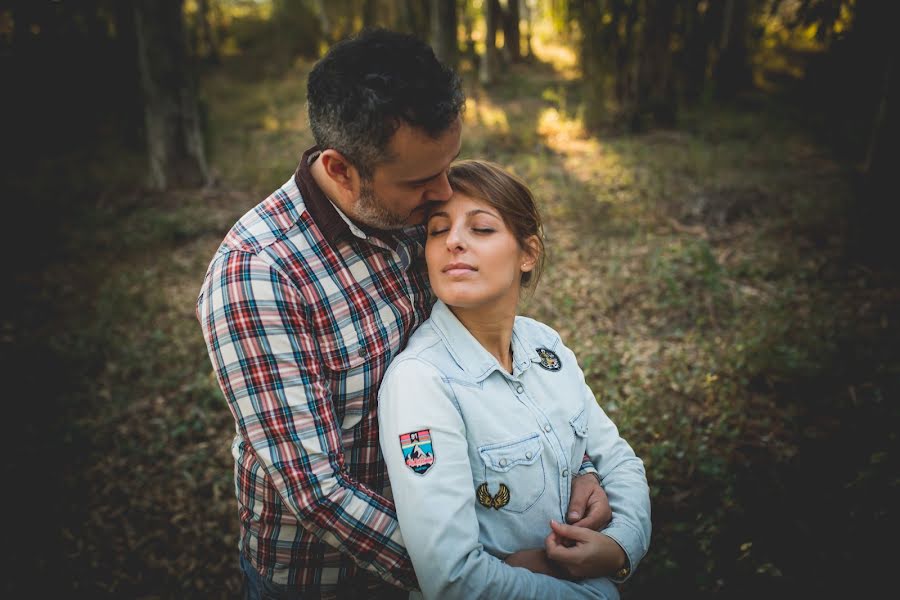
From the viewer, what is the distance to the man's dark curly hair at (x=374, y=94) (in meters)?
1.52

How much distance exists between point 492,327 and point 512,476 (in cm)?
50

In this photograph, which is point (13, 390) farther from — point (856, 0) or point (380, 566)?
point (856, 0)

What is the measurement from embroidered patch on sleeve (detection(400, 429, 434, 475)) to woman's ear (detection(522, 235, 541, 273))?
802 millimetres

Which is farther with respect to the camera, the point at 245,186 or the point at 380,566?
the point at 245,186

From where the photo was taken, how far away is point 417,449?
56.1 inches

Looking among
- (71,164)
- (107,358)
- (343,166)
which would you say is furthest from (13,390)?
(71,164)

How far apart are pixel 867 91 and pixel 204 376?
35.0 ft

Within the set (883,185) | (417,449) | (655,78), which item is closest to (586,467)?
(417,449)

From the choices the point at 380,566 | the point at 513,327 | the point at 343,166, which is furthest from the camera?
the point at 513,327

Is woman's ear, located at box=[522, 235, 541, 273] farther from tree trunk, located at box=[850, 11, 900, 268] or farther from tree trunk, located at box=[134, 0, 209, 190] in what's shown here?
tree trunk, located at box=[134, 0, 209, 190]

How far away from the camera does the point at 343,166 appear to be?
1592 millimetres

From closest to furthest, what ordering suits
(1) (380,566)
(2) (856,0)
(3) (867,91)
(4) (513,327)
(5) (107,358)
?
1. (1) (380,566)
2. (4) (513,327)
3. (5) (107,358)
4. (2) (856,0)
5. (3) (867,91)

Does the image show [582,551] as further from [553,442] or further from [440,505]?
[440,505]

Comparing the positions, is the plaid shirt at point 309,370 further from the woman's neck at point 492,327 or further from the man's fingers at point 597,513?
the man's fingers at point 597,513
